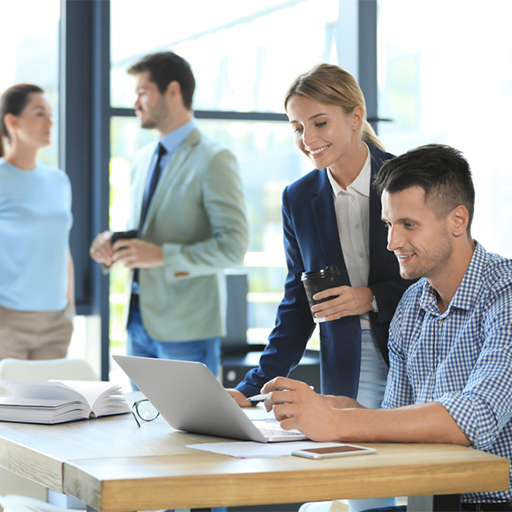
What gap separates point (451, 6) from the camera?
3.99 meters

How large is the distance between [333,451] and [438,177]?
2.37 feet

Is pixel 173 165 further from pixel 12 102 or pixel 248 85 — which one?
pixel 248 85

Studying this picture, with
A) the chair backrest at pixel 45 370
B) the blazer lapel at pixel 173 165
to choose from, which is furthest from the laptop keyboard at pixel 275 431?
the blazer lapel at pixel 173 165

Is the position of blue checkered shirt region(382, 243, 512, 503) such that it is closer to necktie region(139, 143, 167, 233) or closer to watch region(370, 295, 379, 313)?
watch region(370, 295, 379, 313)

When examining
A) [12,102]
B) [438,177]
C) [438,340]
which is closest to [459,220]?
[438,177]

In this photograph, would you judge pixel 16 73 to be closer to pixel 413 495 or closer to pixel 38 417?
pixel 38 417

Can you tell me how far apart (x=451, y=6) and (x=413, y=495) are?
10.5 feet

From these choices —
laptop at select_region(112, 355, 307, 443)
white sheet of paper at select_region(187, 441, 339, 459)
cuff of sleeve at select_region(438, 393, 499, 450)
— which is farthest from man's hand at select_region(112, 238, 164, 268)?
cuff of sleeve at select_region(438, 393, 499, 450)

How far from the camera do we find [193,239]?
3482 millimetres

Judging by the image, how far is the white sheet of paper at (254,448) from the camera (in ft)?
4.40

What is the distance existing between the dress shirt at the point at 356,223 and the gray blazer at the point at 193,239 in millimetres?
1090

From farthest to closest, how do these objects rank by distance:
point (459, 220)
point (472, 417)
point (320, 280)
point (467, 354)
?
1. point (320, 280)
2. point (459, 220)
3. point (467, 354)
4. point (472, 417)

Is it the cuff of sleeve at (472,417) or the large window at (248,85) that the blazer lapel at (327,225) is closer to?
the cuff of sleeve at (472,417)

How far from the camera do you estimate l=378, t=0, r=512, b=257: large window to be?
3.61 meters
